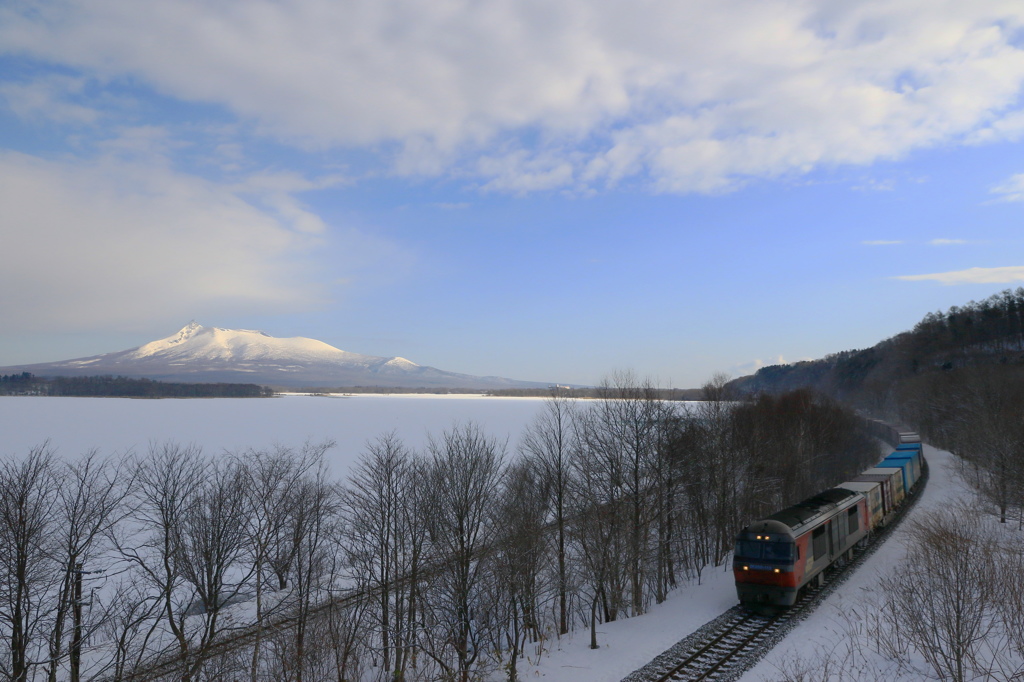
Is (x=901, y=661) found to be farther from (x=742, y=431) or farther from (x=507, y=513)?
(x=742, y=431)

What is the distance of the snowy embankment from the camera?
57.1 ft

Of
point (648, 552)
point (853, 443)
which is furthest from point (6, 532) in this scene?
point (853, 443)

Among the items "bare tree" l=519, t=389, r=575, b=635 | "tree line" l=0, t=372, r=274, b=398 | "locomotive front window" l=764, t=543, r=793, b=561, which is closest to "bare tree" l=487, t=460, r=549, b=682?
"bare tree" l=519, t=389, r=575, b=635

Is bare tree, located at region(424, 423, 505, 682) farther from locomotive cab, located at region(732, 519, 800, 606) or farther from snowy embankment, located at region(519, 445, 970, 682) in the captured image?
locomotive cab, located at region(732, 519, 800, 606)

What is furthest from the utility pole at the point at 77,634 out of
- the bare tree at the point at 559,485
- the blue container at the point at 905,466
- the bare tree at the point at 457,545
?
the blue container at the point at 905,466

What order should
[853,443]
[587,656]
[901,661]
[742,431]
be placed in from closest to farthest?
[901,661], [587,656], [742,431], [853,443]

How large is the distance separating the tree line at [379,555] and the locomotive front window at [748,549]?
5.56 metres

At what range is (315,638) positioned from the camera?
78.3 feet

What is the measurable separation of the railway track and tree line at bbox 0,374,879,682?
3632mm

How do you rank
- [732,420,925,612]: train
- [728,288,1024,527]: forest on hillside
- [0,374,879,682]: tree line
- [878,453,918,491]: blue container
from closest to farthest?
[0,374,879,682]: tree line → [732,420,925,612]: train → [728,288,1024,527]: forest on hillside → [878,453,918,491]: blue container

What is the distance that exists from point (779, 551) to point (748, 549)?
1144 mm

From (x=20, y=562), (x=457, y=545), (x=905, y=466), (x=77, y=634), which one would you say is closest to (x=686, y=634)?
(x=457, y=545)

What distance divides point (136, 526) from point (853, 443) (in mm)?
69972

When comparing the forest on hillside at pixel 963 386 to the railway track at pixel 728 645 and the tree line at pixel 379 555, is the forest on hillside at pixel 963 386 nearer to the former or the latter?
the tree line at pixel 379 555
